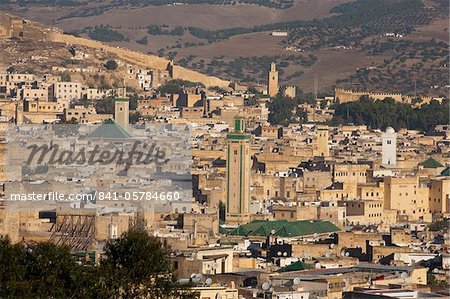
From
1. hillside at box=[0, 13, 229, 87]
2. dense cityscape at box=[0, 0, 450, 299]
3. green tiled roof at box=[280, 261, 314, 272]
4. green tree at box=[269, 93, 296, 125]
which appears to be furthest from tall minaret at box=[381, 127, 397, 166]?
green tiled roof at box=[280, 261, 314, 272]

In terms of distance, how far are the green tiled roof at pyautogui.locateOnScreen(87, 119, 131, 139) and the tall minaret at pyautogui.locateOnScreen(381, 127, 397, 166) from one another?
721 centimetres

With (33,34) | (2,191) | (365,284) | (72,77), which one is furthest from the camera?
(33,34)

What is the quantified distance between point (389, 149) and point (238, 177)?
14.9 meters

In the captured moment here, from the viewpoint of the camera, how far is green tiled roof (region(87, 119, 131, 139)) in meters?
54.1

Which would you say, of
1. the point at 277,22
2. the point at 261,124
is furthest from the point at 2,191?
the point at 277,22

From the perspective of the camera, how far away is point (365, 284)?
30016 mm

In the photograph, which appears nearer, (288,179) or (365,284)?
(365,284)

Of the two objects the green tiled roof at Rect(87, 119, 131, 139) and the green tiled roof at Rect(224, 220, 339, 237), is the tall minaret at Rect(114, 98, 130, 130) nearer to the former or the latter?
the green tiled roof at Rect(87, 119, 131, 139)

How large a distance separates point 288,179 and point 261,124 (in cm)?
2049

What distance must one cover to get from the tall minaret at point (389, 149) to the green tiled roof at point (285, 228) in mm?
16222

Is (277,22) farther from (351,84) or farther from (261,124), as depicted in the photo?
(261,124)

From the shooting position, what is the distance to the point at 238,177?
46.2 m

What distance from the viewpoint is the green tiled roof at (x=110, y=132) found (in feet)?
177

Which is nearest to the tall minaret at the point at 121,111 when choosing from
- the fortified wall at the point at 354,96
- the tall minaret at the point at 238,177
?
the tall minaret at the point at 238,177
